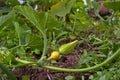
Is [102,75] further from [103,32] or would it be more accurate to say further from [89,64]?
[103,32]

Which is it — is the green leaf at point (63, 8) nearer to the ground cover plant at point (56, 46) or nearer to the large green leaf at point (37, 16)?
the ground cover plant at point (56, 46)

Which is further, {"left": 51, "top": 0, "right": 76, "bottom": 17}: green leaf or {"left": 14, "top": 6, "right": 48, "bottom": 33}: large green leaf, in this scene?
{"left": 51, "top": 0, "right": 76, "bottom": 17}: green leaf

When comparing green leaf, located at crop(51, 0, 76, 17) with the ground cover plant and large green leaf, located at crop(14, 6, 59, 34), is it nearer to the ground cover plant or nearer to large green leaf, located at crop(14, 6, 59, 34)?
the ground cover plant

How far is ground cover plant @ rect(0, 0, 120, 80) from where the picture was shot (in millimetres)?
1028

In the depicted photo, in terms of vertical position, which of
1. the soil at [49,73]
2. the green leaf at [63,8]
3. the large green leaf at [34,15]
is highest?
the large green leaf at [34,15]

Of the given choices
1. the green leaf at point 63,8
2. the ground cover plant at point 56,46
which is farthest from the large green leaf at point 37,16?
the green leaf at point 63,8

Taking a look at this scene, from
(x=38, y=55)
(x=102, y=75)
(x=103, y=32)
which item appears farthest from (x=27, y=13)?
(x=103, y=32)

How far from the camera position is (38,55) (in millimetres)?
1448

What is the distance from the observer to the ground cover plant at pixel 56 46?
1028 millimetres

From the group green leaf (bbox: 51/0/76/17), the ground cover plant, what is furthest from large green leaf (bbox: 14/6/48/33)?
green leaf (bbox: 51/0/76/17)

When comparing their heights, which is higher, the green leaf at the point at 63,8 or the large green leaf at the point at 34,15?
the large green leaf at the point at 34,15

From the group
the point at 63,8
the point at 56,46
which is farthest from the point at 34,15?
the point at 56,46

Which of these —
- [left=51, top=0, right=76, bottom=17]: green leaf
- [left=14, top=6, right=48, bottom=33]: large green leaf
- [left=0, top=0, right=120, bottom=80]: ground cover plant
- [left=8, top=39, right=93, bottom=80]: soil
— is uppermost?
[left=14, top=6, right=48, bottom=33]: large green leaf

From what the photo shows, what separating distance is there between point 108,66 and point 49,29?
0.26 m
